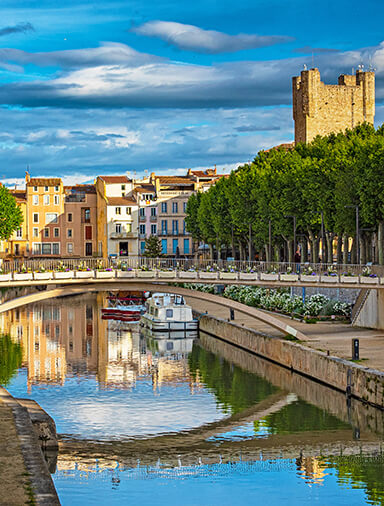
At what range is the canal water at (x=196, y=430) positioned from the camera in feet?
100

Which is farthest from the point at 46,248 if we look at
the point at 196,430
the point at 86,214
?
the point at 196,430

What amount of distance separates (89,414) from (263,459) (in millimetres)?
9988

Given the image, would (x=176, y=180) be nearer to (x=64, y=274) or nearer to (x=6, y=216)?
(x=6, y=216)

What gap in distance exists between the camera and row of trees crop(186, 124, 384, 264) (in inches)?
2557

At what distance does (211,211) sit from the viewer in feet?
335

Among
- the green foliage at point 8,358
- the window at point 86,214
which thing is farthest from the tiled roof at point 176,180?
the green foliage at point 8,358

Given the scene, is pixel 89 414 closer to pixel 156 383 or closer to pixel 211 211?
pixel 156 383

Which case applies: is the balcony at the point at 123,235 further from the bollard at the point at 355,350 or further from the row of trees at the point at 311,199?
the bollard at the point at 355,350

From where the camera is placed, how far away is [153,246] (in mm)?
131125

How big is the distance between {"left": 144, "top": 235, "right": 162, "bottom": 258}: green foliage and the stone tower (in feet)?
76.6

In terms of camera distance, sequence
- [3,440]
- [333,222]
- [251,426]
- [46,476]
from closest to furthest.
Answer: [46,476] → [3,440] → [251,426] → [333,222]

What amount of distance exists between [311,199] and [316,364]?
96.9ft

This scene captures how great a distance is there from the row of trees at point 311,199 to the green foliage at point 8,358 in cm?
2265

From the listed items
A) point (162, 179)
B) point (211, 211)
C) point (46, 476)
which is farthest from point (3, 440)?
point (162, 179)
